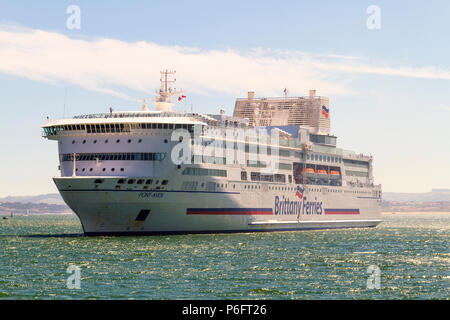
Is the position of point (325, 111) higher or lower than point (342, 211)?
higher

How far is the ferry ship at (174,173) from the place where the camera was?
49875mm

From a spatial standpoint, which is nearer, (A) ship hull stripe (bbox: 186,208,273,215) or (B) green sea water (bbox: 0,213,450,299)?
(B) green sea water (bbox: 0,213,450,299)

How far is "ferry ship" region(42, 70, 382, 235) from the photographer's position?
49.9m

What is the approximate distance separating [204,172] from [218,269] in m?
20.6

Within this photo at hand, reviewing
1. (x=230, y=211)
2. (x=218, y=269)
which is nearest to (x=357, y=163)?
(x=230, y=211)

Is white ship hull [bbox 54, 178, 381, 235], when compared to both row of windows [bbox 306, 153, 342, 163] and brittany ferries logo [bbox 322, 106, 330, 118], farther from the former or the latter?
brittany ferries logo [bbox 322, 106, 330, 118]

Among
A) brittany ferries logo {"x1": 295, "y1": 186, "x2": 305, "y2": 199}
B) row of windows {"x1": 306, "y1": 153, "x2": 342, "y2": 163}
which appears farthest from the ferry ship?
row of windows {"x1": 306, "y1": 153, "x2": 342, "y2": 163}

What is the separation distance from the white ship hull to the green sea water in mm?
1174

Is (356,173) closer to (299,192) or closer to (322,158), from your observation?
(322,158)

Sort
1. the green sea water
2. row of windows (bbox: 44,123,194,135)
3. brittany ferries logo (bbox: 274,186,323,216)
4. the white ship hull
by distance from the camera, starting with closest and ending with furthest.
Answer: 1. the green sea water
2. the white ship hull
3. row of windows (bbox: 44,123,194,135)
4. brittany ferries logo (bbox: 274,186,323,216)

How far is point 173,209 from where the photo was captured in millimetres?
51312

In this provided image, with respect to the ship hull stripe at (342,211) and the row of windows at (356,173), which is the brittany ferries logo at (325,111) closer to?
the row of windows at (356,173)

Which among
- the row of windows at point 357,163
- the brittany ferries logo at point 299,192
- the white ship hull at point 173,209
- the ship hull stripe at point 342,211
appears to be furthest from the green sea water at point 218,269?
the row of windows at point 357,163
